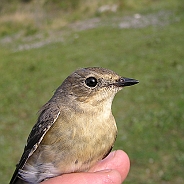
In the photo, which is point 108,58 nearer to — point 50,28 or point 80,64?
point 80,64

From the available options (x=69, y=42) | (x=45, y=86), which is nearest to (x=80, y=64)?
(x=45, y=86)

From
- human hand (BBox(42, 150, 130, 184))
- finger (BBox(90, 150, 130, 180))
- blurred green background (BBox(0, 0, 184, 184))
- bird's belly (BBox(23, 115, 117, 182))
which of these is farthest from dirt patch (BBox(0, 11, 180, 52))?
bird's belly (BBox(23, 115, 117, 182))

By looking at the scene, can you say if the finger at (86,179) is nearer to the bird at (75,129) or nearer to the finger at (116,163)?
the bird at (75,129)

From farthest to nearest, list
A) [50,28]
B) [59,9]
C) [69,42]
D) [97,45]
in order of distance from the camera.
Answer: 1. [59,9]
2. [50,28]
3. [69,42]
4. [97,45]

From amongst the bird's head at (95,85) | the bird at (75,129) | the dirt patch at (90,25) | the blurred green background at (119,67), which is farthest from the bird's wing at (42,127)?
the dirt patch at (90,25)

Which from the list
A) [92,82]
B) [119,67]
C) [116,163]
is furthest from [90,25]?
[92,82]

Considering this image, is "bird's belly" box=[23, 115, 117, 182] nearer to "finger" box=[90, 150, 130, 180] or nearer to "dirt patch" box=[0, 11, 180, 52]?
"finger" box=[90, 150, 130, 180]
